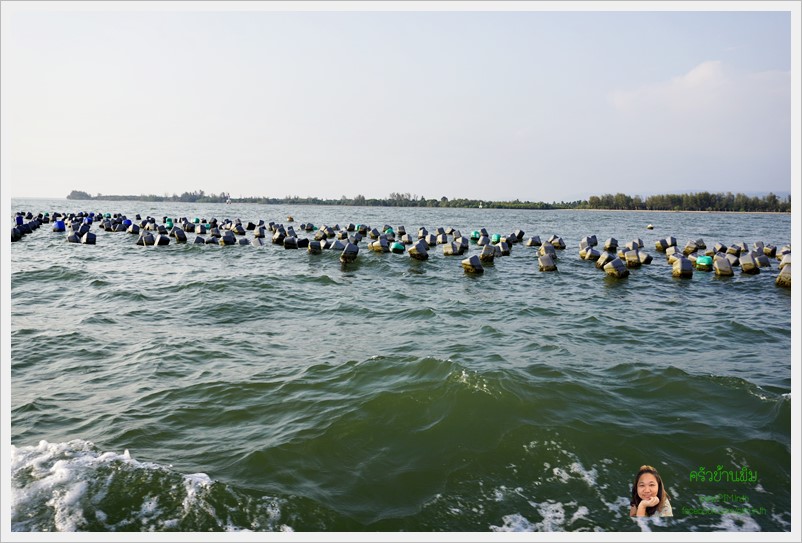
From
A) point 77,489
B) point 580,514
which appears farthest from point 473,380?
point 77,489

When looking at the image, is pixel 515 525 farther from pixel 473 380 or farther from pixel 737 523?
pixel 473 380

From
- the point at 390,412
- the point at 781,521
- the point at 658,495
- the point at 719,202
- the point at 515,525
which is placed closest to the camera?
the point at 515,525

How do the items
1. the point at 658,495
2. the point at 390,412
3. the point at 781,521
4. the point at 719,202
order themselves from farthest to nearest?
the point at 719,202
the point at 390,412
the point at 658,495
the point at 781,521

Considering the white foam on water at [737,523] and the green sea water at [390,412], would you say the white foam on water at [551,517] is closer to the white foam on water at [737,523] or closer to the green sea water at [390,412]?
the green sea water at [390,412]

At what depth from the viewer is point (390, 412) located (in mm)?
8750

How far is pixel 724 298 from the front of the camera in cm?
1964

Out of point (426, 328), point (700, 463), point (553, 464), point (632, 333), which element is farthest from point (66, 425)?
point (632, 333)

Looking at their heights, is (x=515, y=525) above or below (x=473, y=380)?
below

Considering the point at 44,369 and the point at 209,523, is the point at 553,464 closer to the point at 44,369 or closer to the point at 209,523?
the point at 209,523

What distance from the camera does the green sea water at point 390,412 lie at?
239 inches

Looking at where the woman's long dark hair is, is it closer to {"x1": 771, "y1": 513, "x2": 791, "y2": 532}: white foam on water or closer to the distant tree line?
{"x1": 771, "y1": 513, "x2": 791, "y2": 532}: white foam on water

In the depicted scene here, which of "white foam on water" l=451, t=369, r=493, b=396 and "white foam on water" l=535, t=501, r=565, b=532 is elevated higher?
"white foam on water" l=451, t=369, r=493, b=396

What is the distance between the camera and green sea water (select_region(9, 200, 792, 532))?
608 centimetres

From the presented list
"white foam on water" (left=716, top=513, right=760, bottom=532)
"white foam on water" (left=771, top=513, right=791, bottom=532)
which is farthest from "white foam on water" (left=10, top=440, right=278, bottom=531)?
"white foam on water" (left=771, top=513, right=791, bottom=532)
